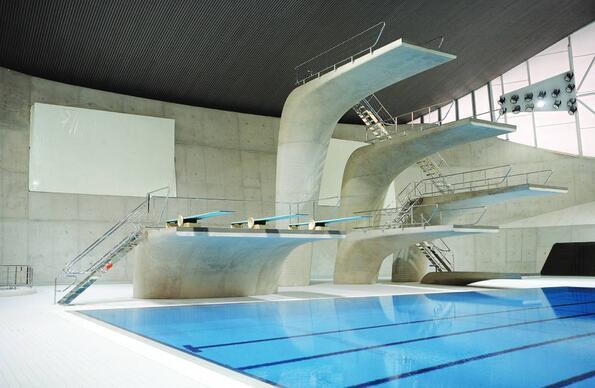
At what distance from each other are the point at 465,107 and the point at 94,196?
898 inches

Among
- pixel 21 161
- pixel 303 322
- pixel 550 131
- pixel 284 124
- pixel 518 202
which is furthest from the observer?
pixel 518 202

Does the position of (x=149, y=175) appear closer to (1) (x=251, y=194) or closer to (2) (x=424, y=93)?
(1) (x=251, y=194)

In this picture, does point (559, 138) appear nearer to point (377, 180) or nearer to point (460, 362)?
point (377, 180)

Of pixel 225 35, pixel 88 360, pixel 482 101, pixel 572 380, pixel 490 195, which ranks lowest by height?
pixel 572 380

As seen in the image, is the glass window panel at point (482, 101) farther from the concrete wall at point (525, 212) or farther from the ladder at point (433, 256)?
the ladder at point (433, 256)

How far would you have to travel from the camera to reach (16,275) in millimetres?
21641

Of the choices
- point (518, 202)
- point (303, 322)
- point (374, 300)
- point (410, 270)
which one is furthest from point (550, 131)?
point (303, 322)

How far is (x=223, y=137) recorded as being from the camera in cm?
2842

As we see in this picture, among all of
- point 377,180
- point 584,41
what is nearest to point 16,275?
point 377,180

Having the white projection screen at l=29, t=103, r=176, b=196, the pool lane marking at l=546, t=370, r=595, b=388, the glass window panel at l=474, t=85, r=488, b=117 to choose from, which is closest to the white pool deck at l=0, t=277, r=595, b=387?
the pool lane marking at l=546, t=370, r=595, b=388

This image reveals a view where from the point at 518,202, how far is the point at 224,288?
23720 millimetres

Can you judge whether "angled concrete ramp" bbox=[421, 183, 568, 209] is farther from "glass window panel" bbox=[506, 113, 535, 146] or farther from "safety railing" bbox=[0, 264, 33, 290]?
"safety railing" bbox=[0, 264, 33, 290]

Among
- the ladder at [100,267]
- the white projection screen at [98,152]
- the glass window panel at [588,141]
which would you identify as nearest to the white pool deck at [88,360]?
the ladder at [100,267]

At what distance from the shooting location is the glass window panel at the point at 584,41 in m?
29.0
